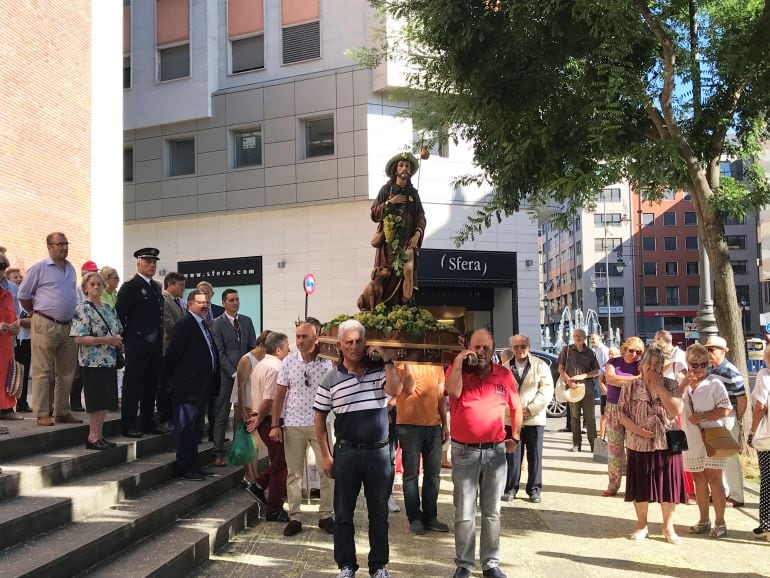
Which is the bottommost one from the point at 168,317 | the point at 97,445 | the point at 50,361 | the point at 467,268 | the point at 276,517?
the point at 276,517

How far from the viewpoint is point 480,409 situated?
681cm

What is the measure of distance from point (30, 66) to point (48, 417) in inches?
362

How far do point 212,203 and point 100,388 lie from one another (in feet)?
59.3

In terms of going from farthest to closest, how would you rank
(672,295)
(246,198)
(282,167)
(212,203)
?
(672,295) → (212,203) → (246,198) → (282,167)

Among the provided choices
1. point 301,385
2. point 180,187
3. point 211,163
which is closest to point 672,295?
point 211,163

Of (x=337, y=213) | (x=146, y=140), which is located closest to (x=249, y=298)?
(x=337, y=213)

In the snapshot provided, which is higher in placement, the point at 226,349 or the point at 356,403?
the point at 226,349

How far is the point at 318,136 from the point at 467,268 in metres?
5.80

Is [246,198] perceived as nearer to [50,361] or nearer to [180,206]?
[180,206]

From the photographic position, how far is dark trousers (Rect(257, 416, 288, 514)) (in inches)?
335

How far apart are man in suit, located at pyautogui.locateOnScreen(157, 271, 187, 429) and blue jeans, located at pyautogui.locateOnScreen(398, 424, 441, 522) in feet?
9.64

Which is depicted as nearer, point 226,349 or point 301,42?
point 226,349

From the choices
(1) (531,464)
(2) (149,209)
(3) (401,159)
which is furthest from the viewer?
(2) (149,209)

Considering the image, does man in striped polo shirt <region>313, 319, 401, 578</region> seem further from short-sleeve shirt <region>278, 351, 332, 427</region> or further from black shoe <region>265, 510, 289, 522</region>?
black shoe <region>265, 510, 289, 522</region>
